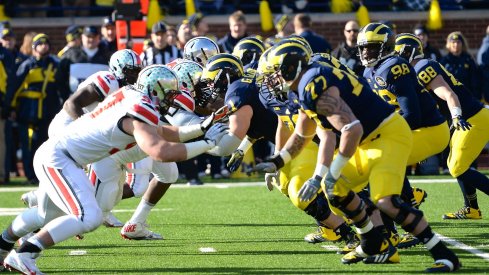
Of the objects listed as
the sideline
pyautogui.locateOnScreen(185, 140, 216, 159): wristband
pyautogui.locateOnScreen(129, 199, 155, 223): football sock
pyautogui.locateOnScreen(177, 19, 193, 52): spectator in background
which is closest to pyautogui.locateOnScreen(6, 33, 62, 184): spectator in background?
the sideline

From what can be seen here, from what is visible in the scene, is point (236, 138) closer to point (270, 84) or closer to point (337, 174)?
point (270, 84)

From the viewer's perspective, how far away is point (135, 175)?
34.8 feet

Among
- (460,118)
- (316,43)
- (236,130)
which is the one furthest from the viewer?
(316,43)

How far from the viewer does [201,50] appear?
10.9 meters

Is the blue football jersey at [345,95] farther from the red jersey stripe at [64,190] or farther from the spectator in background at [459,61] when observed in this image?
the spectator in background at [459,61]

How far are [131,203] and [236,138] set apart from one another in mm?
4714

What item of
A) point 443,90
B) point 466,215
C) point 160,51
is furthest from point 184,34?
point 443,90

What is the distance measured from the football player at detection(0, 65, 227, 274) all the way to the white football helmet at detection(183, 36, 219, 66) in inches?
116

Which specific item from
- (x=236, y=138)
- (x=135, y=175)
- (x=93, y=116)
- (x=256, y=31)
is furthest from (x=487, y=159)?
(x=93, y=116)

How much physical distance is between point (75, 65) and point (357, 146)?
818 centimetres

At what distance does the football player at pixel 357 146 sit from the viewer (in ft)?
24.4

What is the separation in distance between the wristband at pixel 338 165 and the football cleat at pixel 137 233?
279 cm

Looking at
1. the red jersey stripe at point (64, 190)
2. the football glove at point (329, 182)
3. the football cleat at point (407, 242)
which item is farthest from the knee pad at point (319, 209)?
the red jersey stripe at point (64, 190)

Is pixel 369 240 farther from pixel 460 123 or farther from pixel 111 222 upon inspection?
pixel 111 222
